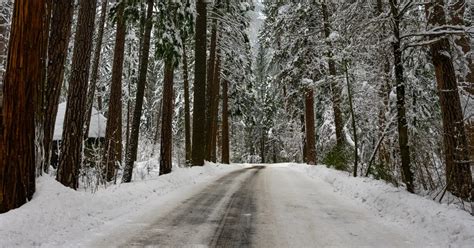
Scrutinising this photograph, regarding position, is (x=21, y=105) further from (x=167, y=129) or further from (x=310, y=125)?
(x=310, y=125)

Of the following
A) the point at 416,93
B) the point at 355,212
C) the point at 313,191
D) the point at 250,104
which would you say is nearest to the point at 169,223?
the point at 355,212

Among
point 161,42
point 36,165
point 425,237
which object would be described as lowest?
point 425,237

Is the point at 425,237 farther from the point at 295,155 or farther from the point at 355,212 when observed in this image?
the point at 295,155

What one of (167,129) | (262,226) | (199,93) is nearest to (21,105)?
(262,226)

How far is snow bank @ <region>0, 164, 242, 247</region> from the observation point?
14.5ft

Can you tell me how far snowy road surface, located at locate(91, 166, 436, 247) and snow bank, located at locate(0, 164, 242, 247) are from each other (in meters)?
0.41

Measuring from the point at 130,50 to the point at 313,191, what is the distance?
1624cm

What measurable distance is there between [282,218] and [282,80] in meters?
17.9

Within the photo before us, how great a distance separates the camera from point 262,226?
581 cm

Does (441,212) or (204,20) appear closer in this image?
(441,212)

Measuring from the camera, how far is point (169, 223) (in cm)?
583

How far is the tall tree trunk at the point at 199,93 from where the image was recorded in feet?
55.2

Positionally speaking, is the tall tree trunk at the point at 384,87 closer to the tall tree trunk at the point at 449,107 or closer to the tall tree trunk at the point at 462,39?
the tall tree trunk at the point at 449,107

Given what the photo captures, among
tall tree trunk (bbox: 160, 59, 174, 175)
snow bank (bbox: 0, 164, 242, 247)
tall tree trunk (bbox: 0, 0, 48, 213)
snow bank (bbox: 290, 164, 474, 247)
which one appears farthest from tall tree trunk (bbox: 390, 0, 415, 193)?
tall tree trunk (bbox: 160, 59, 174, 175)
